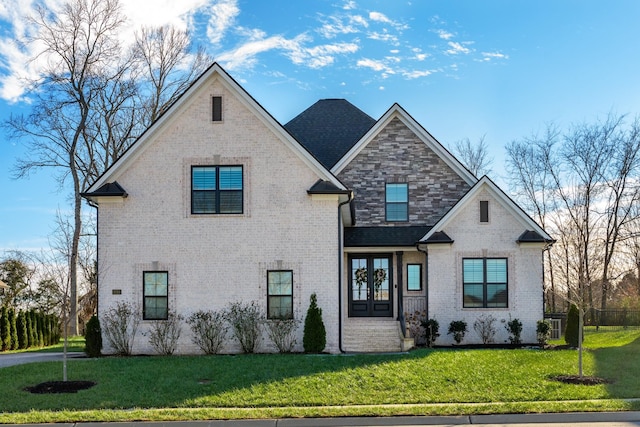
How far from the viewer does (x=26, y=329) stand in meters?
28.5

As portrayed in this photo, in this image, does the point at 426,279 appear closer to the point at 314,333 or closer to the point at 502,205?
the point at 502,205

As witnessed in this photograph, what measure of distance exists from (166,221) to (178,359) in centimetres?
447

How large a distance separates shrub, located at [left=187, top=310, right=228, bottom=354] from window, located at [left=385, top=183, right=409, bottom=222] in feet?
27.8

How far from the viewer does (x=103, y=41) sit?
3803 cm

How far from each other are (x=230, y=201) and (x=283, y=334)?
440cm

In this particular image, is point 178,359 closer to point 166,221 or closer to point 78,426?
point 166,221

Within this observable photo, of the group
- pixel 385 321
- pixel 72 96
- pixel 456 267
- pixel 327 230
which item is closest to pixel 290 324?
pixel 327 230

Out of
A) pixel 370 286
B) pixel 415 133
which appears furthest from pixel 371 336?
pixel 415 133

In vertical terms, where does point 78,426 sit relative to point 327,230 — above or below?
below

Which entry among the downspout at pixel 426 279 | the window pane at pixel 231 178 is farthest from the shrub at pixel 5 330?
the downspout at pixel 426 279

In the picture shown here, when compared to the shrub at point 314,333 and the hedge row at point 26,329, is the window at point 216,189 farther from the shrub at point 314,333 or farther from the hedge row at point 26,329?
the hedge row at point 26,329

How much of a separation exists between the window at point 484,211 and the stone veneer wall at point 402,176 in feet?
8.61

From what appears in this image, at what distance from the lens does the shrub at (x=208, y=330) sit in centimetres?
1966

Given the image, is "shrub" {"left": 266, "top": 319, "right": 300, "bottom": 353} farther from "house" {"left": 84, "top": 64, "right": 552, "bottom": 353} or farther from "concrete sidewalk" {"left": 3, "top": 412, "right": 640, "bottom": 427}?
"concrete sidewalk" {"left": 3, "top": 412, "right": 640, "bottom": 427}
